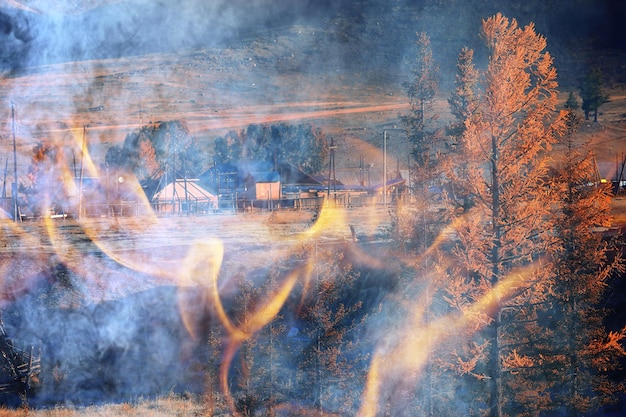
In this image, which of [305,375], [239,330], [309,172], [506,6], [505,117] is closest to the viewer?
[505,117]

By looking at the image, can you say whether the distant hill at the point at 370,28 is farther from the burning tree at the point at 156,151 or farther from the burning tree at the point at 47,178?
the burning tree at the point at 47,178

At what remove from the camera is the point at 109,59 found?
281 feet

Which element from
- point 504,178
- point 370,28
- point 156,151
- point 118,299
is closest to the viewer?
point 504,178

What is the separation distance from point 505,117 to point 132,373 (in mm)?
16349

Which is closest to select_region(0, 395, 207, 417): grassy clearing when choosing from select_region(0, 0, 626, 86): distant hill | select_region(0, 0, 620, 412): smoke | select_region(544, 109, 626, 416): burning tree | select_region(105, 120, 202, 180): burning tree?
select_region(0, 0, 620, 412): smoke

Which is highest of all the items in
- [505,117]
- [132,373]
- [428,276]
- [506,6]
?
[506,6]

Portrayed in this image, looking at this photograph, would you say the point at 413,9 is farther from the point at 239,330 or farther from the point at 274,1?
the point at 239,330

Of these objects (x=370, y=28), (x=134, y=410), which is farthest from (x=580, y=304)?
(x=370, y=28)

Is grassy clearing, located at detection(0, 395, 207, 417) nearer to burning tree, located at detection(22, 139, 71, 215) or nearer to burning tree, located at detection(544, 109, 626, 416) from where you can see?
burning tree, located at detection(544, 109, 626, 416)

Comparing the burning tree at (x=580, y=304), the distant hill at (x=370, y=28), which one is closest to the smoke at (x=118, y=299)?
the burning tree at (x=580, y=304)

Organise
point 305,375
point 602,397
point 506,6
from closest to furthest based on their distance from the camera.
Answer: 1. point 602,397
2. point 305,375
3. point 506,6

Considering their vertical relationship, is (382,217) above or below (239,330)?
above

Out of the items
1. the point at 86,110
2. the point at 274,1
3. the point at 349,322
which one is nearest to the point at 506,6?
the point at 274,1

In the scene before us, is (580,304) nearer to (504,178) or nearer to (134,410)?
(504,178)
